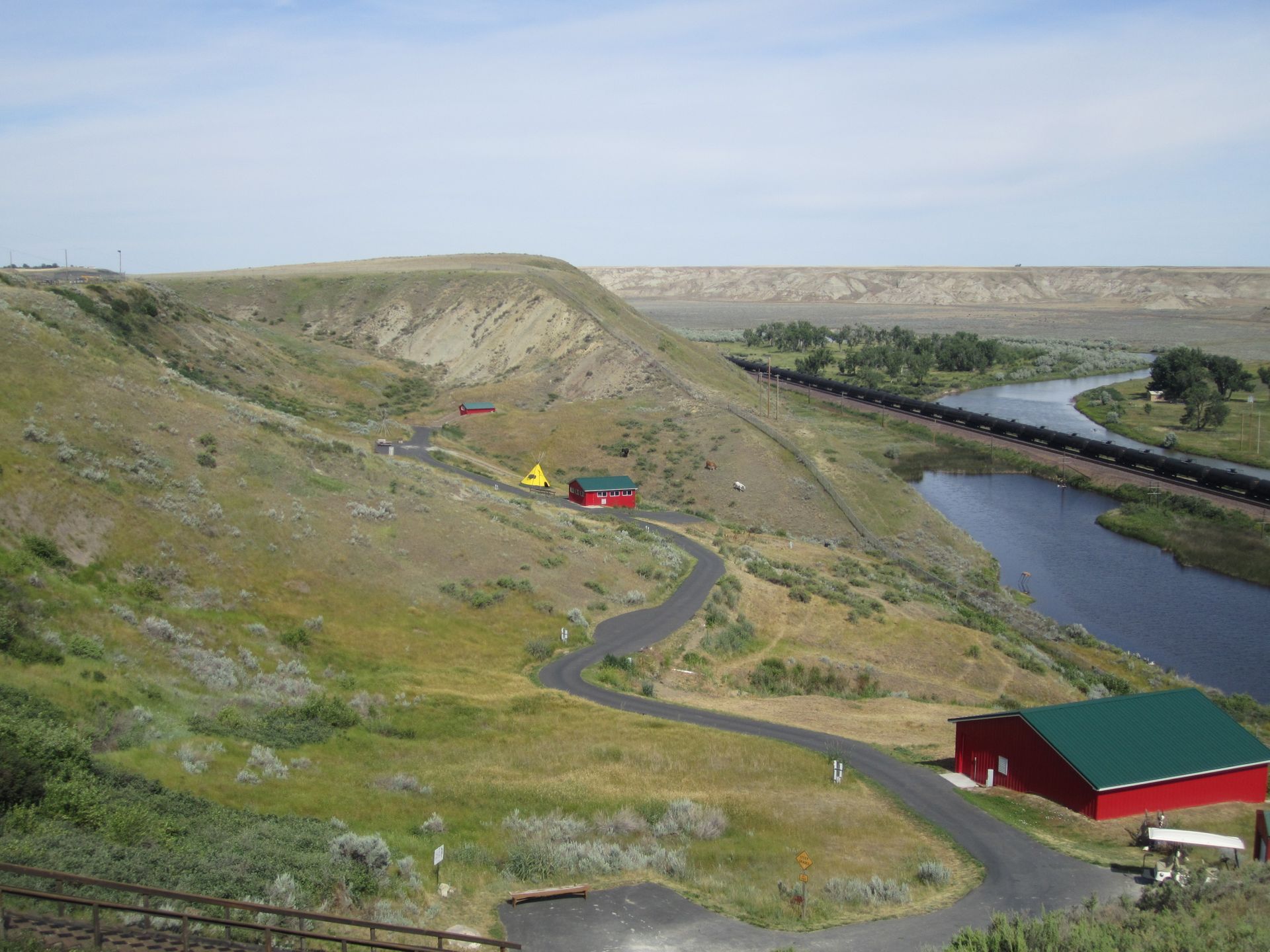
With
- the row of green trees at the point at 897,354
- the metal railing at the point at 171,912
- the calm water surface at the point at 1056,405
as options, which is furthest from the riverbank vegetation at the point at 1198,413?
the metal railing at the point at 171,912

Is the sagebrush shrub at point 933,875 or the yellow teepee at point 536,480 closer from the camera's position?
the sagebrush shrub at point 933,875

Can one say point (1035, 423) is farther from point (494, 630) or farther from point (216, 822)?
point (216, 822)

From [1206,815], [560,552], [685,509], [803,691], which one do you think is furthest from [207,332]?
[1206,815]

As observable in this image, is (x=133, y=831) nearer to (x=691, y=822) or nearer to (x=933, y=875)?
(x=691, y=822)

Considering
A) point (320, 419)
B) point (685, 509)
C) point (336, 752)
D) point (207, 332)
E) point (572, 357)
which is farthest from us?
point (572, 357)

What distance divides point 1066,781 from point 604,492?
41466 mm

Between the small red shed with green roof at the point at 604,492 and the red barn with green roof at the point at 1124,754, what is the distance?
1512 inches

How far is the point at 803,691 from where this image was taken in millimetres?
37750

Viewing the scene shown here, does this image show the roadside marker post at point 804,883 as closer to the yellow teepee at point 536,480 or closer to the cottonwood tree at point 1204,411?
the yellow teepee at point 536,480

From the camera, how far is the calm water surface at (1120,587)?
4812cm

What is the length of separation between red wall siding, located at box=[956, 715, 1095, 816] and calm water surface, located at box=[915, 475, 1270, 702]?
77.3 ft

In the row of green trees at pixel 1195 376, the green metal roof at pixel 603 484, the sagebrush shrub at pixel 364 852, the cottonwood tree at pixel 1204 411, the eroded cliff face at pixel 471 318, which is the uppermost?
the eroded cliff face at pixel 471 318

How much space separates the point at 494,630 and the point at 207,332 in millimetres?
58893

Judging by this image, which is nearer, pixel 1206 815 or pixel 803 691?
pixel 1206 815
